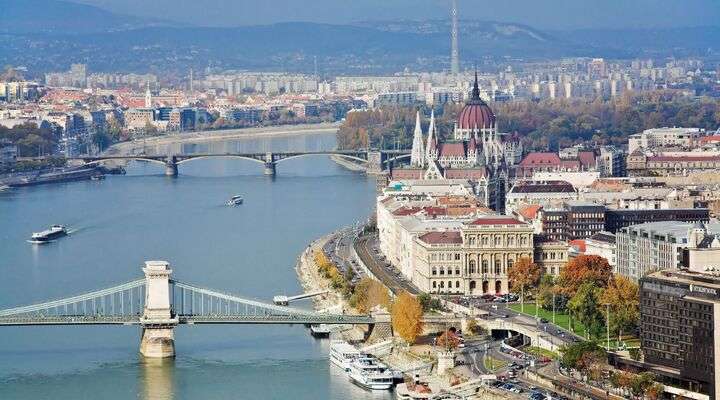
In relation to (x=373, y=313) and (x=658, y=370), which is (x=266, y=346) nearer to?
(x=373, y=313)

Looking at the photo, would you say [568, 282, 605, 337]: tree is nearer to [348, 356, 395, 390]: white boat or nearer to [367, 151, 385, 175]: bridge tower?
[348, 356, 395, 390]: white boat

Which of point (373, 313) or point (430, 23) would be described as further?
point (430, 23)

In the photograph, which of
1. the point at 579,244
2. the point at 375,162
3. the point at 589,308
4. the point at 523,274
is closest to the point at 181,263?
the point at 579,244

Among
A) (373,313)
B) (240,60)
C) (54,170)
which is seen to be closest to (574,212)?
(373,313)

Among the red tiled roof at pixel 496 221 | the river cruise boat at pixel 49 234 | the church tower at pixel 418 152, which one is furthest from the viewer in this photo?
the church tower at pixel 418 152

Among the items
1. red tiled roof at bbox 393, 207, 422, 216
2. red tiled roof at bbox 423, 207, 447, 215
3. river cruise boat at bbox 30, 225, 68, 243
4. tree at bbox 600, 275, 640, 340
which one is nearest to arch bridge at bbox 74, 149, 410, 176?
river cruise boat at bbox 30, 225, 68, 243

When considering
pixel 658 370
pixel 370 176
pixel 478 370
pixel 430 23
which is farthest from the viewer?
pixel 430 23

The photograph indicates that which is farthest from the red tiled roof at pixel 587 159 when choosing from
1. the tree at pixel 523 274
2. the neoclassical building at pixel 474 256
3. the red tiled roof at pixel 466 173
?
the tree at pixel 523 274

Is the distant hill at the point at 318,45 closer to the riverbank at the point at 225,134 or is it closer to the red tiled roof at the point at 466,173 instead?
the riverbank at the point at 225,134
